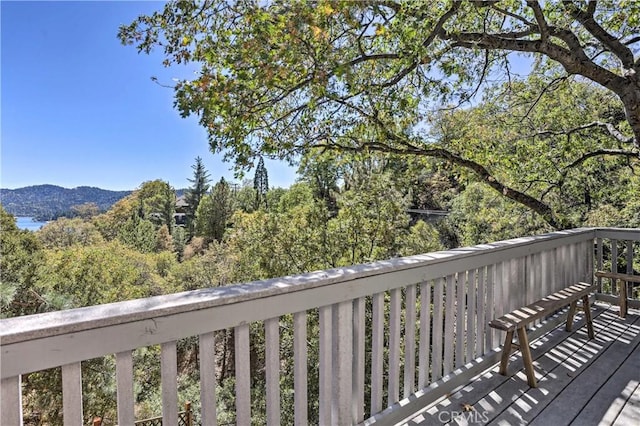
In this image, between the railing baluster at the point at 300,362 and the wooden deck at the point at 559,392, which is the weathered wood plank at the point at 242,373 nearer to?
the railing baluster at the point at 300,362

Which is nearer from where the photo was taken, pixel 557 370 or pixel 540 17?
pixel 557 370

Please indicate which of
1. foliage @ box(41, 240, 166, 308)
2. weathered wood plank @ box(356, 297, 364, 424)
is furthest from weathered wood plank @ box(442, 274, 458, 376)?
foliage @ box(41, 240, 166, 308)

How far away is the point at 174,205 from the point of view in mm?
42562

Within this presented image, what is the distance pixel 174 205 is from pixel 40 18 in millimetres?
36472

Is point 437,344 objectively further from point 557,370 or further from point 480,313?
point 557,370

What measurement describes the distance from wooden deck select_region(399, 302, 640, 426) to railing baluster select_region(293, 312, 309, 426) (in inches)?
29.7

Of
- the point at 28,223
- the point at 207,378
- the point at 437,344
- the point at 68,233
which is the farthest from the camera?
the point at 68,233

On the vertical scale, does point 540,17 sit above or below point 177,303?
above

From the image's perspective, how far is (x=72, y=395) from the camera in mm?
1096

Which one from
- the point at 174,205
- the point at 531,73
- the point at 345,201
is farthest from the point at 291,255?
the point at 174,205

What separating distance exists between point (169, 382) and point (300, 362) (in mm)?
562

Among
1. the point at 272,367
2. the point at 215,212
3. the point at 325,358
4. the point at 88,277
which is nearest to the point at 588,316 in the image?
the point at 325,358

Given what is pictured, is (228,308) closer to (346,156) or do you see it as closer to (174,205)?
(346,156)

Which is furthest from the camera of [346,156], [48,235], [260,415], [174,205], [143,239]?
[174,205]
